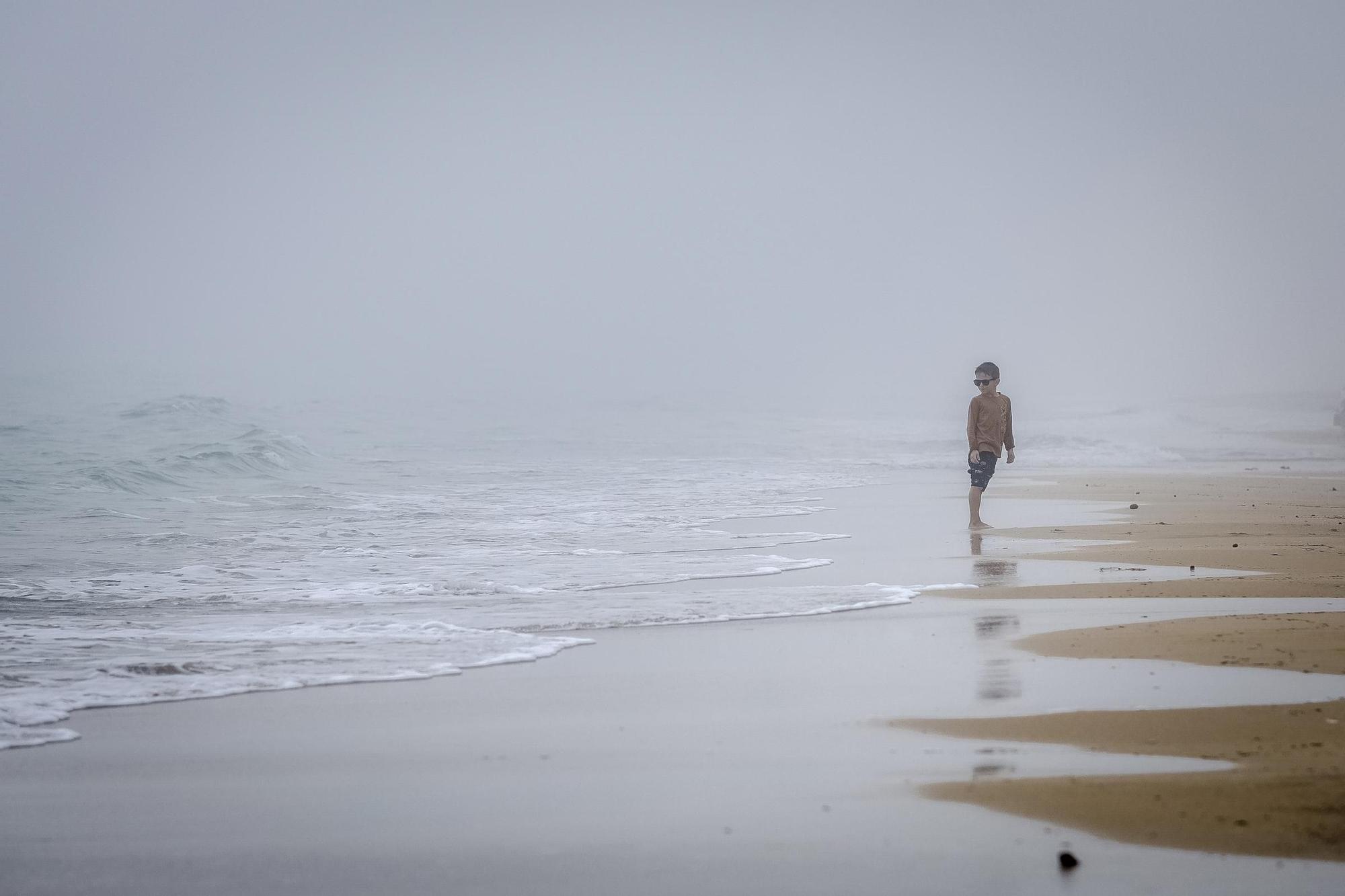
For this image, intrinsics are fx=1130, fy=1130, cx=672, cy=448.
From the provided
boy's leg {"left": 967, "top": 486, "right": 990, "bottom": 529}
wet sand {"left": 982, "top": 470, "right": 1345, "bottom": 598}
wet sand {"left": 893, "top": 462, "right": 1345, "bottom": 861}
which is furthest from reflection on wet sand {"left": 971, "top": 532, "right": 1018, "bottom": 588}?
boy's leg {"left": 967, "top": 486, "right": 990, "bottom": 529}

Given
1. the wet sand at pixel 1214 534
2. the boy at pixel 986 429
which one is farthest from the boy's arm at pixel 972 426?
the wet sand at pixel 1214 534

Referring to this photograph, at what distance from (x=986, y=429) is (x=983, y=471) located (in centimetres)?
44

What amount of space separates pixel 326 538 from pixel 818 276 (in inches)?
7357

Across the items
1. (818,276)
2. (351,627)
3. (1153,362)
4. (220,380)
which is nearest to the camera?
(351,627)

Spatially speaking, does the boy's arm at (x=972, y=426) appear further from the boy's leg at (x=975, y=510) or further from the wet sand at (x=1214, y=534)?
the wet sand at (x=1214, y=534)

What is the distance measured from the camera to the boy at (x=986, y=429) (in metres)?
11.7

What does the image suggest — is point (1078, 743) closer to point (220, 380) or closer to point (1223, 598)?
point (1223, 598)

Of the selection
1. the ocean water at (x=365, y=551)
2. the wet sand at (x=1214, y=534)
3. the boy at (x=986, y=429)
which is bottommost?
the wet sand at (x=1214, y=534)

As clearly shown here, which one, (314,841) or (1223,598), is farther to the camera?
(1223,598)

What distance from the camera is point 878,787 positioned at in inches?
131

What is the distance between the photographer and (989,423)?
11797 mm

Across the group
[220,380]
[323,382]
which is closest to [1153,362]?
[323,382]

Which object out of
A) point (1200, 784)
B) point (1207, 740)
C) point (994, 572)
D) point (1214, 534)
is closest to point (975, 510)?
point (1214, 534)

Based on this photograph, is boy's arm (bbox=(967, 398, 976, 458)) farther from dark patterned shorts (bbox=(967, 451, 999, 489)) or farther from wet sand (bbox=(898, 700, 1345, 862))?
wet sand (bbox=(898, 700, 1345, 862))
